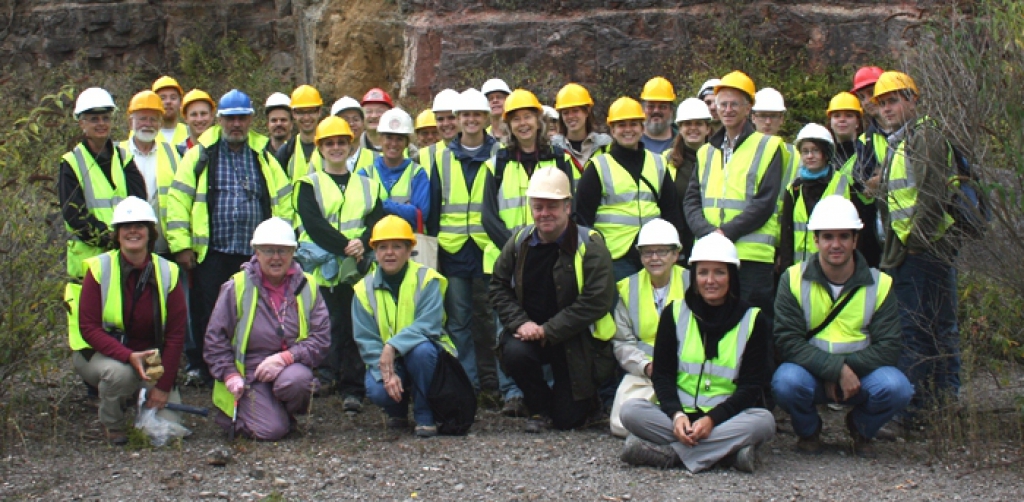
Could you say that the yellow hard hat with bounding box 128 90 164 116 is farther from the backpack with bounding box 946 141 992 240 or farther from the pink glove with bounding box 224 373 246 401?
the backpack with bounding box 946 141 992 240

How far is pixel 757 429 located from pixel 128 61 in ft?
40.3

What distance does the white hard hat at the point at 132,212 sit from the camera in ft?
21.9

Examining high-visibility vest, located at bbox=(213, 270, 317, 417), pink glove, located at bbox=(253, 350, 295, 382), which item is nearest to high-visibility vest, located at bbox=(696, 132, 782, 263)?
high-visibility vest, located at bbox=(213, 270, 317, 417)

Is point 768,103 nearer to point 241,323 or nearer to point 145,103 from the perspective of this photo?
point 241,323

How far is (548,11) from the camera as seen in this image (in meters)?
12.3

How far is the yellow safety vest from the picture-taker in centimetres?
746

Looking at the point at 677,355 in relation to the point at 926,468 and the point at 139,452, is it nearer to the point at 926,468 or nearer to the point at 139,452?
the point at 926,468

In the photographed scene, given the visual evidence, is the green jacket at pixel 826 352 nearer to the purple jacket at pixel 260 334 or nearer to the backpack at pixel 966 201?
the backpack at pixel 966 201

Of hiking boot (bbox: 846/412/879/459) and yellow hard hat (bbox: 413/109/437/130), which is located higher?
yellow hard hat (bbox: 413/109/437/130)

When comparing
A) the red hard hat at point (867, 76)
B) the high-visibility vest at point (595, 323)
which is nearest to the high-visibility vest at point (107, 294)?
the high-visibility vest at point (595, 323)

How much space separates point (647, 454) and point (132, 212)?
3.32m

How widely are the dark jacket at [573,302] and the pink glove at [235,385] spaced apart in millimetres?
1602

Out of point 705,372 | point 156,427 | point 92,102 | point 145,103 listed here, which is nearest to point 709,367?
point 705,372

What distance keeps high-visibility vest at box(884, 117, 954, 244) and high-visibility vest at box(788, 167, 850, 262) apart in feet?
1.28
